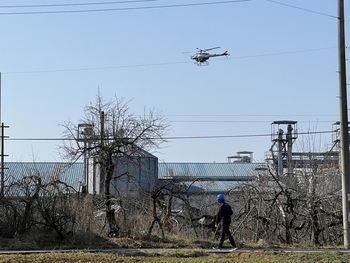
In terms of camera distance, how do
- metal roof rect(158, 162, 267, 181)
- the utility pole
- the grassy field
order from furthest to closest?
metal roof rect(158, 162, 267, 181)
the utility pole
the grassy field

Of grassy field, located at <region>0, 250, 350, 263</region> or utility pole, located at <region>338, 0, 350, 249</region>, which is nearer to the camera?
grassy field, located at <region>0, 250, 350, 263</region>

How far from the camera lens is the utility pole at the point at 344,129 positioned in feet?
59.7

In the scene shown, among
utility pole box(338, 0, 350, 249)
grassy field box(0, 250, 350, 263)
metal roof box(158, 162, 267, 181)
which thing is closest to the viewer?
grassy field box(0, 250, 350, 263)

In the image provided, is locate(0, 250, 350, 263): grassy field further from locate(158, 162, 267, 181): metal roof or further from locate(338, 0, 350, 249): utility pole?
locate(158, 162, 267, 181): metal roof

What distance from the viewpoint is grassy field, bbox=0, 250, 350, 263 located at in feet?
46.6

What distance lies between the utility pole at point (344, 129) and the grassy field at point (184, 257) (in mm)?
2777

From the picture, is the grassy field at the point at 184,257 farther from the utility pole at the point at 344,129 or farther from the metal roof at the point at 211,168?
the metal roof at the point at 211,168

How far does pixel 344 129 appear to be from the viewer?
1831cm

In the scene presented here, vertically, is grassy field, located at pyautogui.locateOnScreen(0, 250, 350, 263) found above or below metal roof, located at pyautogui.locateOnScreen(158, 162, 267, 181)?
below

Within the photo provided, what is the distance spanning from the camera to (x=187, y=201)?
821 inches

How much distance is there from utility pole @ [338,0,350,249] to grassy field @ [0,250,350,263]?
2.78 meters

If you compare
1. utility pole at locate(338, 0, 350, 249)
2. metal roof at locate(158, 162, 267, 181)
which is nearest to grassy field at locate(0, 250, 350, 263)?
utility pole at locate(338, 0, 350, 249)

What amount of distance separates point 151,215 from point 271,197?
15.9 feet

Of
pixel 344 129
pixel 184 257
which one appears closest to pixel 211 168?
pixel 344 129
